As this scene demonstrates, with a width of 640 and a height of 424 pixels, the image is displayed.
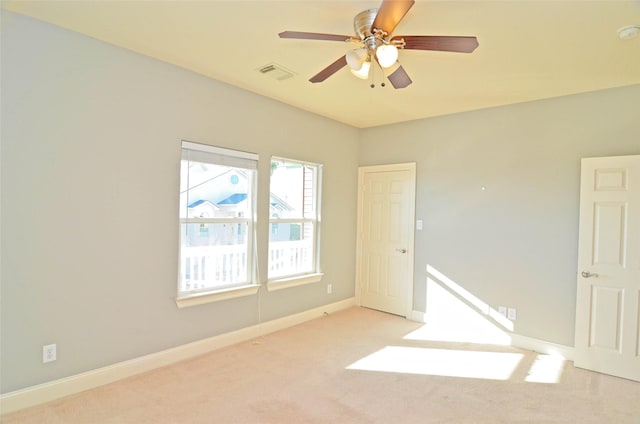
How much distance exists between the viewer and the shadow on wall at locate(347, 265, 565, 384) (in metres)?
3.25

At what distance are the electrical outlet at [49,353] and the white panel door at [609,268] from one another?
4.52 meters

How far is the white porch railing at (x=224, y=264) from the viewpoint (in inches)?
135

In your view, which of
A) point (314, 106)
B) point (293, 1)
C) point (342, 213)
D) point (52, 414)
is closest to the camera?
point (293, 1)

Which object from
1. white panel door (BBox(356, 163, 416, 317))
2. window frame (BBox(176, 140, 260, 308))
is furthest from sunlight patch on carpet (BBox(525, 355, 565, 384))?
window frame (BBox(176, 140, 260, 308))

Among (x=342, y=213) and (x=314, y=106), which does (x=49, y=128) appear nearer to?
(x=314, y=106)

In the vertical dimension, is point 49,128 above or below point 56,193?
above

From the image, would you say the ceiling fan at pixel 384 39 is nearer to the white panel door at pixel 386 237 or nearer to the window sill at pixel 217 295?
the window sill at pixel 217 295

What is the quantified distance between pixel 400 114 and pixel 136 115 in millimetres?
3080

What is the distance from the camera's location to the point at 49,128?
8.30ft

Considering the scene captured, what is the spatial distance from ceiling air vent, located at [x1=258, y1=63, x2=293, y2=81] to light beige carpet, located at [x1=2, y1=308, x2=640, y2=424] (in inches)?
107

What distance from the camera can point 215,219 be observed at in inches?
142

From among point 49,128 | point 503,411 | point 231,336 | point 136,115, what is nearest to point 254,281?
point 231,336

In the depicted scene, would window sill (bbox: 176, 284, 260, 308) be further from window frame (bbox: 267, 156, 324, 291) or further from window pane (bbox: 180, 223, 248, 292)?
window frame (bbox: 267, 156, 324, 291)

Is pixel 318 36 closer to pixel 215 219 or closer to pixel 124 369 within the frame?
pixel 215 219
